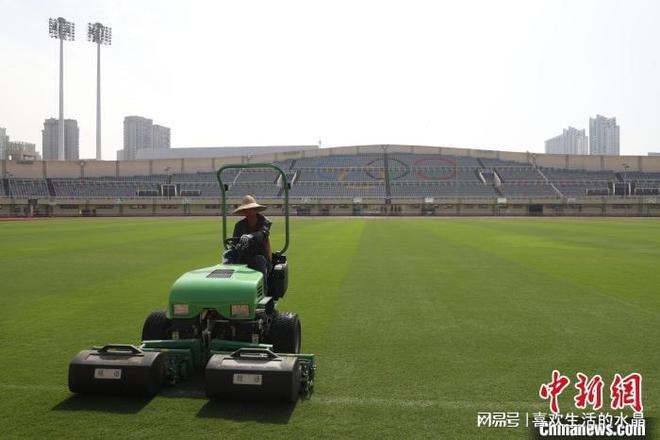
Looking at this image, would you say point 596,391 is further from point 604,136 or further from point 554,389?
point 604,136

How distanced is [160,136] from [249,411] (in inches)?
7143

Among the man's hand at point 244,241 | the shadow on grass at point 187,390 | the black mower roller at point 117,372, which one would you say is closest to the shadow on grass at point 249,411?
the shadow on grass at point 187,390

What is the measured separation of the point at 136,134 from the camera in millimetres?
169000

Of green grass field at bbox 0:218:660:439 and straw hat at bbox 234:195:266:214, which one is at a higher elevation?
straw hat at bbox 234:195:266:214

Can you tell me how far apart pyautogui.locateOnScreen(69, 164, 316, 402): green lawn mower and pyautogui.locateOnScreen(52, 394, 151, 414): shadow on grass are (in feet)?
0.24

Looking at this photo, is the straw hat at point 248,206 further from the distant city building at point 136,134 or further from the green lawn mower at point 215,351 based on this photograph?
the distant city building at point 136,134

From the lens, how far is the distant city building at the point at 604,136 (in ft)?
520

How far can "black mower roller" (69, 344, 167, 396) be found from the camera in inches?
188

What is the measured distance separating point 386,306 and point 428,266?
6163 millimetres

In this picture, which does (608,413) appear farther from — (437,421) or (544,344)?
(544,344)

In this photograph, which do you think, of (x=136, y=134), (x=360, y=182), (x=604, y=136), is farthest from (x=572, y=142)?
(x=136, y=134)

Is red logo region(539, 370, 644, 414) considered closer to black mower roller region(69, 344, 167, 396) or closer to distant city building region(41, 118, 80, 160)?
black mower roller region(69, 344, 167, 396)

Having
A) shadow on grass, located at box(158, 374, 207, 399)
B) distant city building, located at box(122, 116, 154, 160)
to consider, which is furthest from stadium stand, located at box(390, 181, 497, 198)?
distant city building, located at box(122, 116, 154, 160)

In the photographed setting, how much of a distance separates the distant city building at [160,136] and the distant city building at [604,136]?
13136cm
